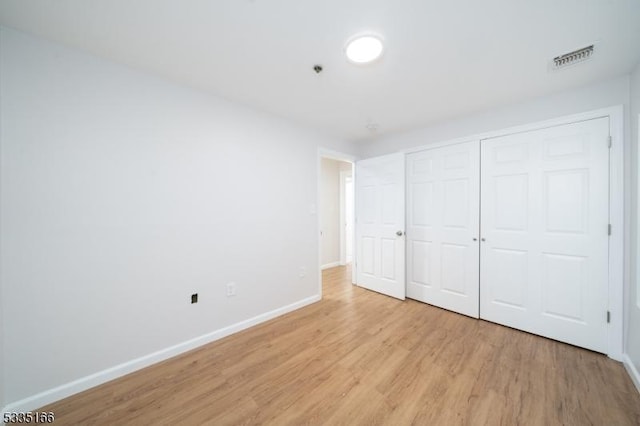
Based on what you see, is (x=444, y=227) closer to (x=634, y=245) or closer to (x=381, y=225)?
(x=381, y=225)

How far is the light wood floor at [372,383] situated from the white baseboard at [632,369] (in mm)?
47

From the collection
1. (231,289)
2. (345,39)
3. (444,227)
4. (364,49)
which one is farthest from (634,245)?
(231,289)

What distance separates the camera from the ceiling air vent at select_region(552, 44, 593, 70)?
5.18ft

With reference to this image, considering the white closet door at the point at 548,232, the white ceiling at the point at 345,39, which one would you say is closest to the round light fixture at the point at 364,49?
the white ceiling at the point at 345,39

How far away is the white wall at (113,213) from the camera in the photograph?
4.61 ft

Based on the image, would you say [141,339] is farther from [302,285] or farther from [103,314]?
[302,285]

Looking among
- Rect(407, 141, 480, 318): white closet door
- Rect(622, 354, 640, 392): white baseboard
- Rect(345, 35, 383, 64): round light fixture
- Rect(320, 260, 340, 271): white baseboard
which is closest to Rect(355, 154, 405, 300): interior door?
Rect(407, 141, 480, 318): white closet door

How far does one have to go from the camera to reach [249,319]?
2.44 m

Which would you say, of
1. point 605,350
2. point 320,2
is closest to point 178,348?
point 320,2

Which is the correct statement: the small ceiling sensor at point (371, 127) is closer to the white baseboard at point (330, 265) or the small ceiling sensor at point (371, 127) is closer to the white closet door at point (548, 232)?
the white closet door at point (548, 232)

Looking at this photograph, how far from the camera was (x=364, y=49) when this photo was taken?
1559 millimetres

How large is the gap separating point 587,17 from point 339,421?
2.77 meters

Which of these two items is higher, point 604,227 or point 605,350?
point 604,227

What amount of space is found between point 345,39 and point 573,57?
168cm
